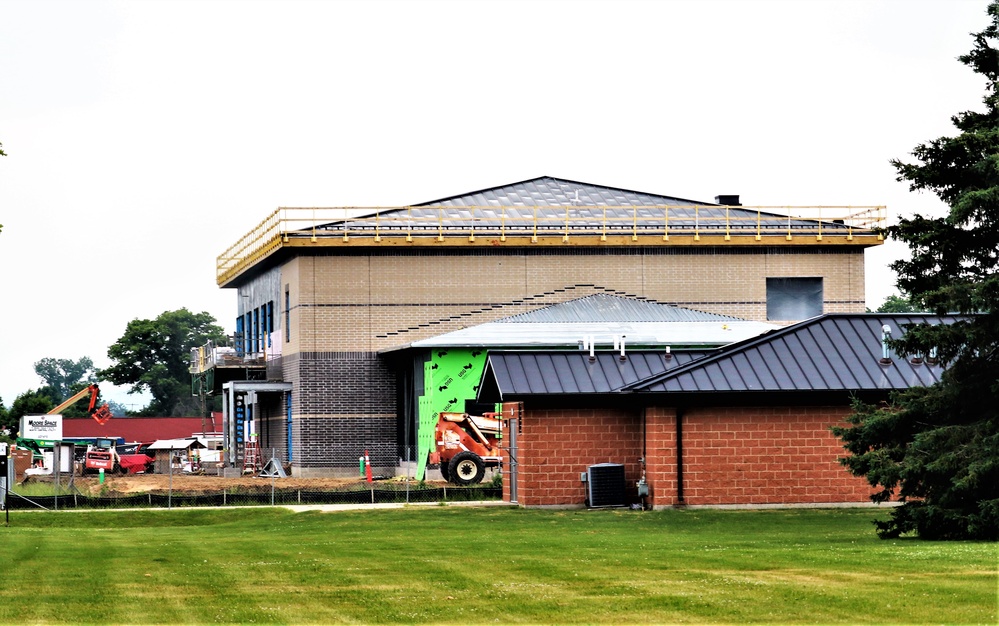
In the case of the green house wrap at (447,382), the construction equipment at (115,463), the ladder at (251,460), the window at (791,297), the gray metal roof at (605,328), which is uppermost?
the window at (791,297)

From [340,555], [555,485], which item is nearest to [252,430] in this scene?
[555,485]

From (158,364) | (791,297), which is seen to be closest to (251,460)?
(791,297)

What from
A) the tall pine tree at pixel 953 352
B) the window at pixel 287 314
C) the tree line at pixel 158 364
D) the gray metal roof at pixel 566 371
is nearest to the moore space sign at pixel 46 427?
the window at pixel 287 314

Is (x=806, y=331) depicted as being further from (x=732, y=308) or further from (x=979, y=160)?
(x=732, y=308)

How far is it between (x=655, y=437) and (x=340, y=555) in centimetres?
1224

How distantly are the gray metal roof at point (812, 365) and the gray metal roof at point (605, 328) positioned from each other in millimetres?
13848

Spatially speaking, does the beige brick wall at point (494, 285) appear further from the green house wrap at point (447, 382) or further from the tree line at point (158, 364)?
the tree line at point (158, 364)

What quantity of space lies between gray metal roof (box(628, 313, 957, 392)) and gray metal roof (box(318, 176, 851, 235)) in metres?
21.8

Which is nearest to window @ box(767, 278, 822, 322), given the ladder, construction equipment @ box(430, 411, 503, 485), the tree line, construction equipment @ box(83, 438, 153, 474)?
construction equipment @ box(430, 411, 503, 485)

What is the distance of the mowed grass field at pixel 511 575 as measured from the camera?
1560cm

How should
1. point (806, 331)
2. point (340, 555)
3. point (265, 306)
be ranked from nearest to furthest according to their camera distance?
point (340, 555) < point (806, 331) < point (265, 306)

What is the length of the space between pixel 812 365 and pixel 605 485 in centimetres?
508

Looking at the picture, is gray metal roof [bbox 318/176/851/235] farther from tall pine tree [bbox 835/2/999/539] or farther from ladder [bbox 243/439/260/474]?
tall pine tree [bbox 835/2/999/539]

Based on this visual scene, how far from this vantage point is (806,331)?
35.8m
